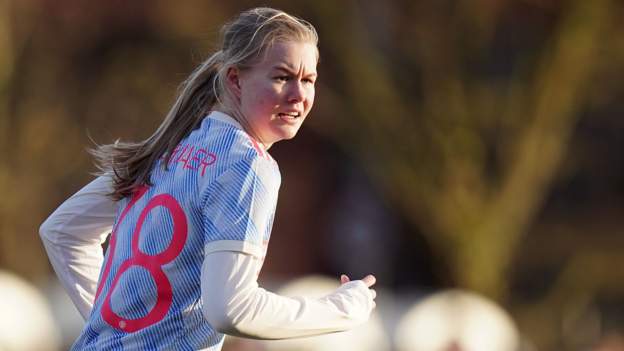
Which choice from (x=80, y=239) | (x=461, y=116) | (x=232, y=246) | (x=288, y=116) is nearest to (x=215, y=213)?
(x=232, y=246)

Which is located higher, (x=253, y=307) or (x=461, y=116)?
(x=253, y=307)

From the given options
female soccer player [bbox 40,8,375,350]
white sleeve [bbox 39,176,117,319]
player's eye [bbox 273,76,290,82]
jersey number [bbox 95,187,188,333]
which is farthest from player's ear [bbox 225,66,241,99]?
white sleeve [bbox 39,176,117,319]

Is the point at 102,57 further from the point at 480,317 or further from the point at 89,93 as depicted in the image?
the point at 480,317

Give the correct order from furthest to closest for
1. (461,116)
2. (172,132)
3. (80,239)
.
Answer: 1. (461,116)
2. (80,239)
3. (172,132)

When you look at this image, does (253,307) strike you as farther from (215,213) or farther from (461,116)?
(461,116)

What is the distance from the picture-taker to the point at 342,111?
12.8 meters

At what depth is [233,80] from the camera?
348 centimetres

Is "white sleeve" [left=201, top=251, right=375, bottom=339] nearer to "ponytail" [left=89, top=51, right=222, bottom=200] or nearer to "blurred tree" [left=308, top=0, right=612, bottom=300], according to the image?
"ponytail" [left=89, top=51, right=222, bottom=200]

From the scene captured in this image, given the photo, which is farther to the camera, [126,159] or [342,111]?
[342,111]

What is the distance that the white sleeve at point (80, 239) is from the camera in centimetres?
388

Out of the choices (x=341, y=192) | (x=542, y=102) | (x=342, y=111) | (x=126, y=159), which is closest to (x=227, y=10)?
(x=342, y=111)

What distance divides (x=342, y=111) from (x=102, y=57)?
113 inches

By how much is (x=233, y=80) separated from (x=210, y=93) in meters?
0.12

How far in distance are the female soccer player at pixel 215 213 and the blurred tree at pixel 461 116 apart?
8632mm
